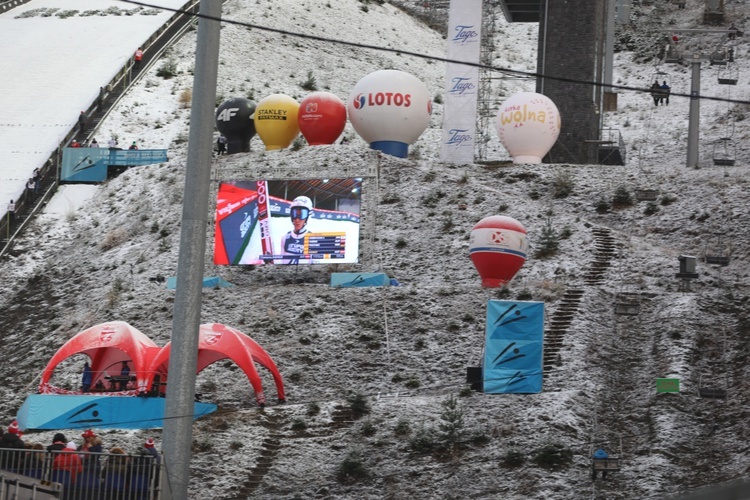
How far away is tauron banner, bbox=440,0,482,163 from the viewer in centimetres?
5072

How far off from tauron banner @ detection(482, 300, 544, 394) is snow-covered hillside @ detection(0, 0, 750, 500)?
0.48m

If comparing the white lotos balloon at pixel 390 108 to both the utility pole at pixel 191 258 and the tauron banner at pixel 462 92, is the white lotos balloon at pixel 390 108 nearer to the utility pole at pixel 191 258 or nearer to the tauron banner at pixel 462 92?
the tauron banner at pixel 462 92

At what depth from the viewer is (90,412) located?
30203 mm

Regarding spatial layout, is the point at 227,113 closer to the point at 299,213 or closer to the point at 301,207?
the point at 301,207

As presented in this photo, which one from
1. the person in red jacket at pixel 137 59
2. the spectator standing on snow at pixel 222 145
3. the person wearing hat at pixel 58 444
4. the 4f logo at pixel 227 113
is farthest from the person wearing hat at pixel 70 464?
the person in red jacket at pixel 137 59

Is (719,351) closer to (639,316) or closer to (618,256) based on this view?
(639,316)

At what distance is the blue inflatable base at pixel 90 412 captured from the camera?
30.0 meters

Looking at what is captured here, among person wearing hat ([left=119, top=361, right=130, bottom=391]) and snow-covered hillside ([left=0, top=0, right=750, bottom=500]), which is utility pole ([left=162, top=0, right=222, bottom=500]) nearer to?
snow-covered hillside ([left=0, top=0, right=750, bottom=500])

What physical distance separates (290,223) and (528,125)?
1067cm

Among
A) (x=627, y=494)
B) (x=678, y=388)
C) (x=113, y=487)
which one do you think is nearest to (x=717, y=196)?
(x=678, y=388)

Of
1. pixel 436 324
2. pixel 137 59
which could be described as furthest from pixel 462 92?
pixel 137 59

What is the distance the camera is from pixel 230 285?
41562 mm

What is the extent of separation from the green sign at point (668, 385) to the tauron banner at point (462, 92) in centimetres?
2129

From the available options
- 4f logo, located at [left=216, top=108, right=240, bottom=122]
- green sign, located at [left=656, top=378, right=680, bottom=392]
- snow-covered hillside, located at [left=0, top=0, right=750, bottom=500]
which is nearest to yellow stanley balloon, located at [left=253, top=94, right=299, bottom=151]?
snow-covered hillside, located at [left=0, top=0, right=750, bottom=500]
